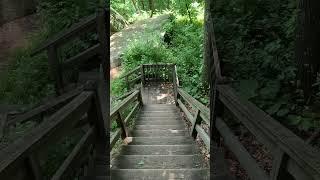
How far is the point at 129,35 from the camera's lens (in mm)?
19609

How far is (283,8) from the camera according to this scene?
6293 millimetres

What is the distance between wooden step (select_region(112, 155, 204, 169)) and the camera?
5.30 metres

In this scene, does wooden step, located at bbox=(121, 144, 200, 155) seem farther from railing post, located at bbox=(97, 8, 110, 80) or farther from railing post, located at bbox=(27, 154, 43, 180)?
railing post, located at bbox=(27, 154, 43, 180)

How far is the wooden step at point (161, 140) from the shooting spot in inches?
276

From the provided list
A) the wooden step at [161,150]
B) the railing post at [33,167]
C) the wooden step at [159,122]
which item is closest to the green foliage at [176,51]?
the wooden step at [159,122]

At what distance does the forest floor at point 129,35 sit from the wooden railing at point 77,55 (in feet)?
36.2

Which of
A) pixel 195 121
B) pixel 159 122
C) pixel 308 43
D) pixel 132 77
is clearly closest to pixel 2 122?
pixel 195 121

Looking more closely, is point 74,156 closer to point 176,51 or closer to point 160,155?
point 160,155

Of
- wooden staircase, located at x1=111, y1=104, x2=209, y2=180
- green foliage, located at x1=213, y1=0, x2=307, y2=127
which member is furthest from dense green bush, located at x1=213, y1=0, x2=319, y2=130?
wooden staircase, located at x1=111, y1=104, x2=209, y2=180

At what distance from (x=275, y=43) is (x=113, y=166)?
2.85 meters

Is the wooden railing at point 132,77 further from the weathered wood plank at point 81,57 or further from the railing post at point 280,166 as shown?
the railing post at point 280,166

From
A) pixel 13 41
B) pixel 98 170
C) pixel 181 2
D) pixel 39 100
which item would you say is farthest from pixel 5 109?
pixel 181 2

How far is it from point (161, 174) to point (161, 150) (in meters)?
1.63

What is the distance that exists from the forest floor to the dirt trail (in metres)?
9.19
